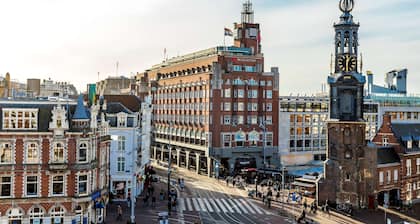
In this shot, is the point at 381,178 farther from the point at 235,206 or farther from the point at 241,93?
the point at 241,93

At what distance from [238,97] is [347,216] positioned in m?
42.7

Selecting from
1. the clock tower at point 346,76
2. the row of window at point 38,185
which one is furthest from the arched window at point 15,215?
the clock tower at point 346,76

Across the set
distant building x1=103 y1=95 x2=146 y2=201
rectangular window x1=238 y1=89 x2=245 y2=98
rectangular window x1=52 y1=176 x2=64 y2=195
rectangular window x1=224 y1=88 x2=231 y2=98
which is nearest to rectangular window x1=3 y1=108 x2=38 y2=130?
rectangular window x1=52 y1=176 x2=64 y2=195

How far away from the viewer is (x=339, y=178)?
70.8 m

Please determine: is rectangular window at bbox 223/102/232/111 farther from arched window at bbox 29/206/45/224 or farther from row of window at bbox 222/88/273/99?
arched window at bbox 29/206/45/224

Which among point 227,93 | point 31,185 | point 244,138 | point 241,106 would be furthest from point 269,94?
point 31,185

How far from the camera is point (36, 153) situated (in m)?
50.5

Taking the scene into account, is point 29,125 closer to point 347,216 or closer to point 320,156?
point 347,216

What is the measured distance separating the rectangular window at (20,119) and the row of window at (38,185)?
5.30 m

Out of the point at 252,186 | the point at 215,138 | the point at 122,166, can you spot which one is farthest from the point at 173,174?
the point at 122,166

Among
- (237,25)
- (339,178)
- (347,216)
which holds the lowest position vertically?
(347,216)

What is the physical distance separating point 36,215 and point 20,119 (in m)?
10.3

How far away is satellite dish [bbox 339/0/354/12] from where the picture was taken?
72.4 meters

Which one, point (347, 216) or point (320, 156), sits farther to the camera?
point (320, 156)
